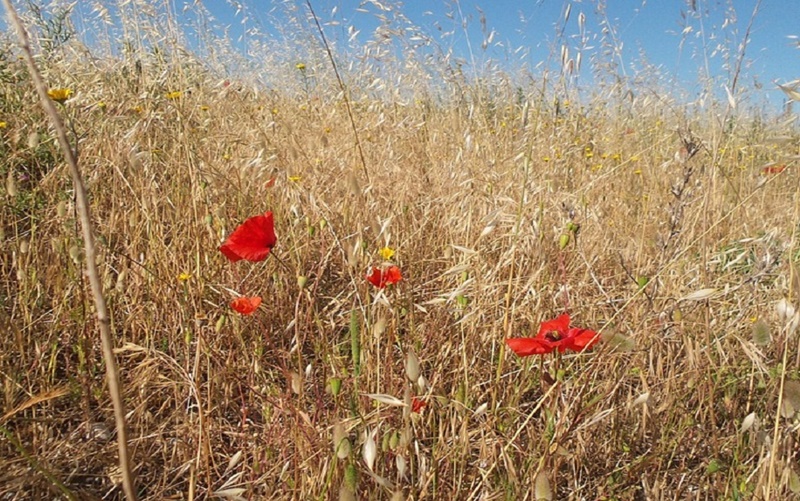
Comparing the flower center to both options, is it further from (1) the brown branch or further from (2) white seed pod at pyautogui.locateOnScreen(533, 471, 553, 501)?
(1) the brown branch

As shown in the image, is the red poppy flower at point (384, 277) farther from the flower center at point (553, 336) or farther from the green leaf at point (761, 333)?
the green leaf at point (761, 333)

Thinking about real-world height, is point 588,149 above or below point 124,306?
above

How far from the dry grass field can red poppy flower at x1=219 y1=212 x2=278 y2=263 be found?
16 cm

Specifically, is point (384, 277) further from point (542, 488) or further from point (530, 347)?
point (542, 488)

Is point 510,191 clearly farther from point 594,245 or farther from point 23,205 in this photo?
point 23,205

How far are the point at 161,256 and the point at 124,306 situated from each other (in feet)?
0.51

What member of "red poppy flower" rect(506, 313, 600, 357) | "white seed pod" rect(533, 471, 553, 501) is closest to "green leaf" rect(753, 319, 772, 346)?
"red poppy flower" rect(506, 313, 600, 357)

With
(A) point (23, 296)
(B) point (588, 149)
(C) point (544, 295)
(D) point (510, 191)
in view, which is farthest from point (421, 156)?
(A) point (23, 296)

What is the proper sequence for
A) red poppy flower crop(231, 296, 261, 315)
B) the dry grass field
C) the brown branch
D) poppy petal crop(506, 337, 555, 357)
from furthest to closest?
1. red poppy flower crop(231, 296, 261, 315)
2. the dry grass field
3. poppy petal crop(506, 337, 555, 357)
4. the brown branch

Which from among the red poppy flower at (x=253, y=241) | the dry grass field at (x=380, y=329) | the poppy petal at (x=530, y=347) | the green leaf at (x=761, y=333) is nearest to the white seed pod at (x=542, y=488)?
the dry grass field at (x=380, y=329)

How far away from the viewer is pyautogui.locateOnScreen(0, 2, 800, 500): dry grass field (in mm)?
907

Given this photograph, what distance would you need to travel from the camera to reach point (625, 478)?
102 cm

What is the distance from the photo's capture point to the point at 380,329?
2.91ft

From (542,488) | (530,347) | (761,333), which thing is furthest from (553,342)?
(761,333)
